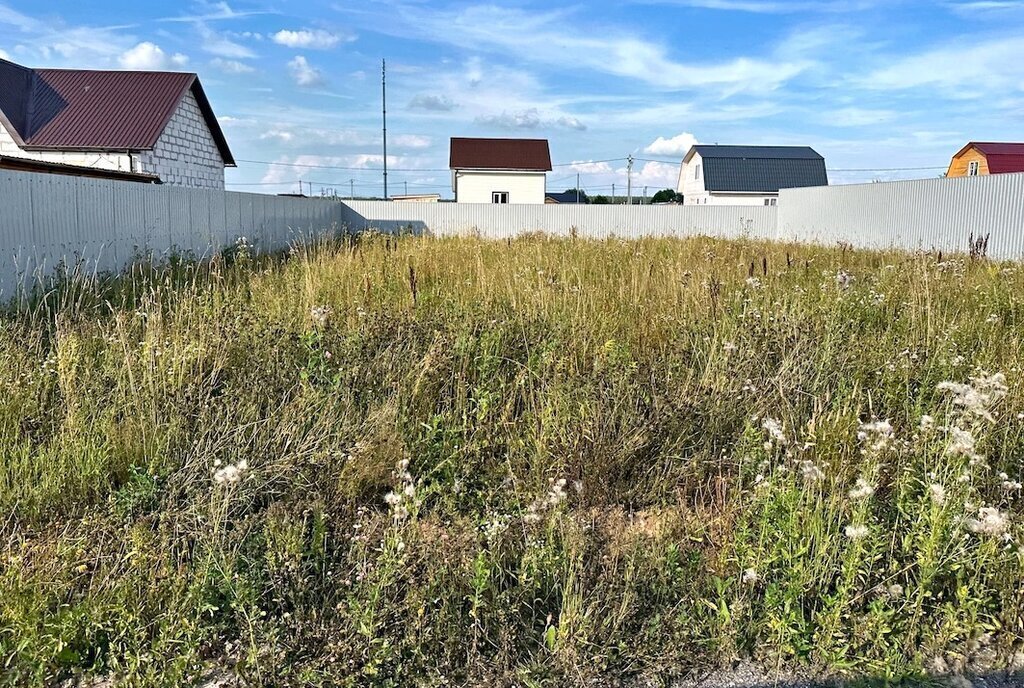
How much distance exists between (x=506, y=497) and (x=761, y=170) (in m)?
40.7

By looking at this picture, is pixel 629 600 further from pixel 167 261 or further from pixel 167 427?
pixel 167 261

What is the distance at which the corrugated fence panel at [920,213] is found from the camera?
11430 mm

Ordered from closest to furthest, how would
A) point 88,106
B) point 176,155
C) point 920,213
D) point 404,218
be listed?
point 920,213 → point 88,106 → point 176,155 → point 404,218

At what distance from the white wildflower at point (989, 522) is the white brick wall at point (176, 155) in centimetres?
1637

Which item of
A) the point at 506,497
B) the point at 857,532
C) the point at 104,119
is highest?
the point at 104,119

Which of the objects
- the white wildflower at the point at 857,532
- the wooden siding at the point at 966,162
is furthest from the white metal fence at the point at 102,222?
the wooden siding at the point at 966,162

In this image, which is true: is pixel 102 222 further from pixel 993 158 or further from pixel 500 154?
pixel 993 158

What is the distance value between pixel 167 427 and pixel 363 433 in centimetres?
83

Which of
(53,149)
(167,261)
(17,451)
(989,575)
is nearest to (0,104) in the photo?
(53,149)

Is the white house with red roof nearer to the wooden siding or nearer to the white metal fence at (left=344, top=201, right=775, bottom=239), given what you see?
the white metal fence at (left=344, top=201, right=775, bottom=239)

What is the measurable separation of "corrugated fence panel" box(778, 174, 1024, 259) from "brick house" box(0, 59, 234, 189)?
51.1 feet

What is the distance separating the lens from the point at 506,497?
2.63 m

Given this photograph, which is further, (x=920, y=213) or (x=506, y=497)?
(x=920, y=213)

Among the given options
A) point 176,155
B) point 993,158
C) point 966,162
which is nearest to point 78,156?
point 176,155
